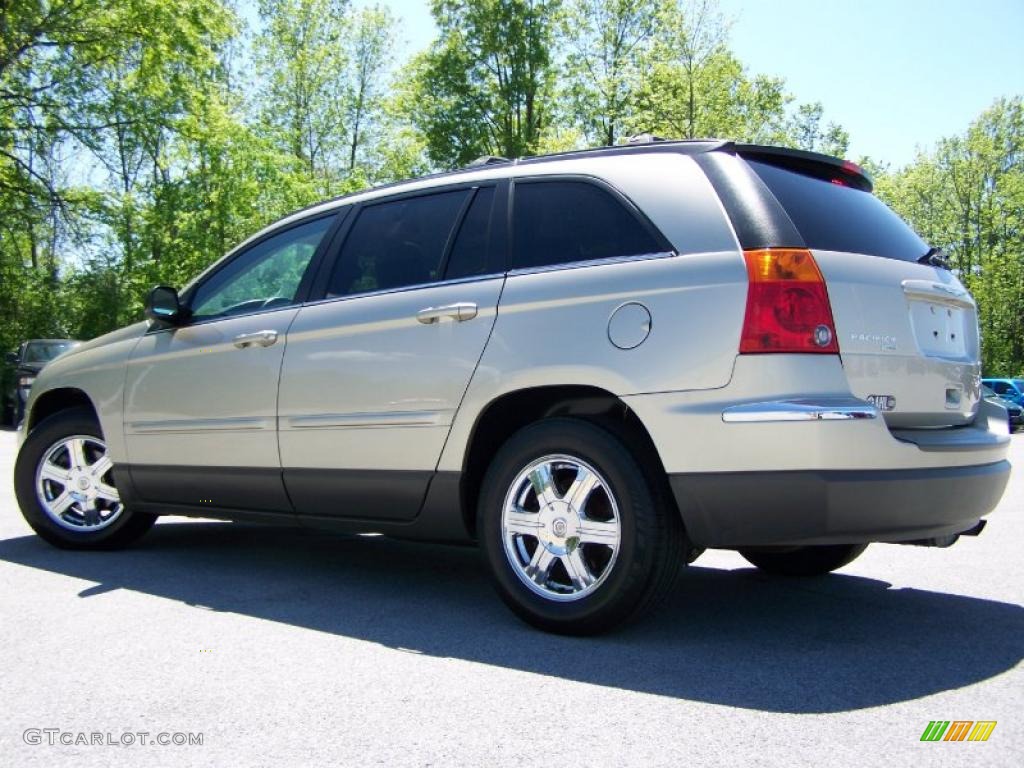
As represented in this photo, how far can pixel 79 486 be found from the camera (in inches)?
232

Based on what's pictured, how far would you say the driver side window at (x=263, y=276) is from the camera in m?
5.14

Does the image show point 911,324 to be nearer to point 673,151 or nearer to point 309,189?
point 673,151

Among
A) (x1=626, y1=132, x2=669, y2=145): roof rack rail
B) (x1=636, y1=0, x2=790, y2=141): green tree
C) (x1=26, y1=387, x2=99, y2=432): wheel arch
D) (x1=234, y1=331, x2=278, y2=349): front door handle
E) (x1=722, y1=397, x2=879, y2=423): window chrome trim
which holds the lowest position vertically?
(x1=26, y1=387, x2=99, y2=432): wheel arch

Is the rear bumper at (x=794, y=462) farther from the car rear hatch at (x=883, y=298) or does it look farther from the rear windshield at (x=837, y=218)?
the rear windshield at (x=837, y=218)

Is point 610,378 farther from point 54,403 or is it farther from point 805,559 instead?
point 54,403

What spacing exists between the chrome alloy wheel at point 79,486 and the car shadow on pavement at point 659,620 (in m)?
0.22

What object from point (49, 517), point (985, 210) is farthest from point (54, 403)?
point (985, 210)

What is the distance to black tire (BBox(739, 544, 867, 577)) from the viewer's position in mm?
4836

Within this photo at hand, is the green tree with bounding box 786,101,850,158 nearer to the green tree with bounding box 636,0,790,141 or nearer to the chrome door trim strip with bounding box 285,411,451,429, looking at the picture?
the green tree with bounding box 636,0,790,141

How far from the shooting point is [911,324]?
3.71 metres

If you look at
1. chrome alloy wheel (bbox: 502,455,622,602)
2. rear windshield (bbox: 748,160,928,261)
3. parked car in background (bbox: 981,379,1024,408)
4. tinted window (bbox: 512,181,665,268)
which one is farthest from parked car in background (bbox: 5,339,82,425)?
parked car in background (bbox: 981,379,1024,408)

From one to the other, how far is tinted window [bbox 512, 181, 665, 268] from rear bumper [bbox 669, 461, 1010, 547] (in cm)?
94

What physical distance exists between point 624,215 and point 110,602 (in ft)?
9.06

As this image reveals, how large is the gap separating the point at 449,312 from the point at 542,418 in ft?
1.99
